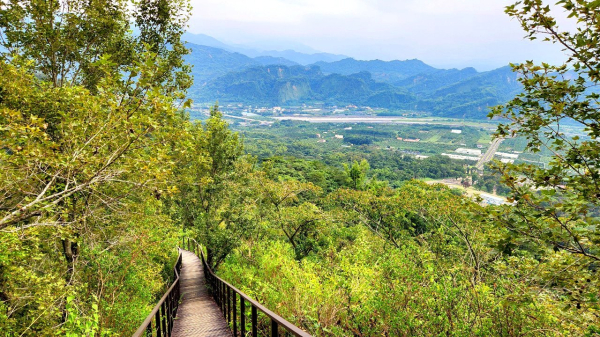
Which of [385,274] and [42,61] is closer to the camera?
[385,274]

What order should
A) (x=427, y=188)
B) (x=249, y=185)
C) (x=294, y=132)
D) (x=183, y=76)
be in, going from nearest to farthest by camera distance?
(x=183, y=76), (x=249, y=185), (x=427, y=188), (x=294, y=132)

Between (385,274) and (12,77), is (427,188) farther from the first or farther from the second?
(12,77)

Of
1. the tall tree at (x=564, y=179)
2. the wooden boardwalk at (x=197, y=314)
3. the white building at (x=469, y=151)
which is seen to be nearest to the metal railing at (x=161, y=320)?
the wooden boardwalk at (x=197, y=314)

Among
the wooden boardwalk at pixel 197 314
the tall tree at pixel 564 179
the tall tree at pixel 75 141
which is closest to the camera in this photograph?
the tall tree at pixel 564 179

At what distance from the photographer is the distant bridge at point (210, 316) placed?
10.6ft

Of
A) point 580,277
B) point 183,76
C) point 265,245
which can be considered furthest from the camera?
point 265,245

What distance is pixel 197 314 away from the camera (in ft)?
24.1

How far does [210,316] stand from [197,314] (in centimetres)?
69

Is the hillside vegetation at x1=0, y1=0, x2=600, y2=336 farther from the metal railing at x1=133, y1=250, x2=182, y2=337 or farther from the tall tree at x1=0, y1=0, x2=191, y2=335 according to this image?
the metal railing at x1=133, y1=250, x2=182, y2=337

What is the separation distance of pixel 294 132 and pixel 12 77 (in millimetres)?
150454

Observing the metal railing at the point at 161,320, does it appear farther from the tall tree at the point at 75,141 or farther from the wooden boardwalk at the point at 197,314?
the tall tree at the point at 75,141

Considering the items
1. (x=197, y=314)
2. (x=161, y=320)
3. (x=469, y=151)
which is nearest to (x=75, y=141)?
(x=161, y=320)

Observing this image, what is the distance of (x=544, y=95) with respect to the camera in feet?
11.3

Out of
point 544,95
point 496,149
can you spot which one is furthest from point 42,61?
point 496,149
